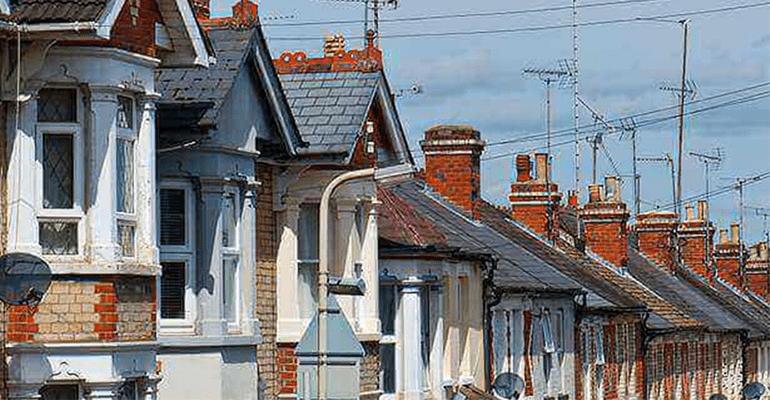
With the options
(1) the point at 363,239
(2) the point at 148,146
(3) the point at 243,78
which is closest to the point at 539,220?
(1) the point at 363,239

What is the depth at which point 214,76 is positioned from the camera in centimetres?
2373

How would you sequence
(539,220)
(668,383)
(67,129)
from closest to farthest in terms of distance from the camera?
1. (67,129)
2. (539,220)
3. (668,383)

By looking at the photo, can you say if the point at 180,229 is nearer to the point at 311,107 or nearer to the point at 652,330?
the point at 311,107

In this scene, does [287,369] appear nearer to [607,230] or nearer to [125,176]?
[125,176]

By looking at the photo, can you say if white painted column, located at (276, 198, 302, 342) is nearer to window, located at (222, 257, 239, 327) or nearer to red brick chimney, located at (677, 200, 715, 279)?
window, located at (222, 257, 239, 327)

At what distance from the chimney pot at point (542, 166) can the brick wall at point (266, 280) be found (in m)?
28.0

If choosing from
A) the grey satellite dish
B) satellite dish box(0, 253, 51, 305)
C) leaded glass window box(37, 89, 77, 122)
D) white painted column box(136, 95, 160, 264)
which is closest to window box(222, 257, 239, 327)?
white painted column box(136, 95, 160, 264)

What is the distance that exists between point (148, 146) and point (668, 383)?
4055 centimetres

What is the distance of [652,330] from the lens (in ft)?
177

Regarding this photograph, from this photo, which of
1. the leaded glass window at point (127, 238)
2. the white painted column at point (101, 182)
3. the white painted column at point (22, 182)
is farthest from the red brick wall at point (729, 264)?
the white painted column at point (22, 182)

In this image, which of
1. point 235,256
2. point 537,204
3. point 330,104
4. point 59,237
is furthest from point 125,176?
point 537,204

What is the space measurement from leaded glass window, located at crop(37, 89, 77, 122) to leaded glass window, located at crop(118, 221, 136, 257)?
110 centimetres

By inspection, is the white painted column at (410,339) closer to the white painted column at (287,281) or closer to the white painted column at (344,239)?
the white painted column at (344,239)

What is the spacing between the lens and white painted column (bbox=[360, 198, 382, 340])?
28.3 m
